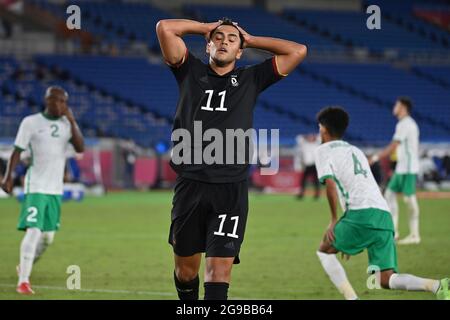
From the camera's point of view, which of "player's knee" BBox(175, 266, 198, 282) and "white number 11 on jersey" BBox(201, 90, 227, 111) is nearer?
"white number 11 on jersey" BBox(201, 90, 227, 111)

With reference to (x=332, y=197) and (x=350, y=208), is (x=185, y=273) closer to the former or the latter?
(x=332, y=197)

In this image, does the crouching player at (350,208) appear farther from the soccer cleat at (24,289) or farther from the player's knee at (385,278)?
A: the soccer cleat at (24,289)

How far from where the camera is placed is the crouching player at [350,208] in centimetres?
955

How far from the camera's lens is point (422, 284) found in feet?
29.4

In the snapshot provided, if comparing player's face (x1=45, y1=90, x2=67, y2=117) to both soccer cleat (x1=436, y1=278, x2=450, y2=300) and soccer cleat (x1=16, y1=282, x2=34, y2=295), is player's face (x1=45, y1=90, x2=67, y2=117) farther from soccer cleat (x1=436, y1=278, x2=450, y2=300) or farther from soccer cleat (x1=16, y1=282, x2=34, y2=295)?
soccer cleat (x1=436, y1=278, x2=450, y2=300)

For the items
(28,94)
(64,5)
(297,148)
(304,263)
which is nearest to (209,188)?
(304,263)

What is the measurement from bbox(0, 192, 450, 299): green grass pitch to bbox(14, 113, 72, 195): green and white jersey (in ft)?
3.84

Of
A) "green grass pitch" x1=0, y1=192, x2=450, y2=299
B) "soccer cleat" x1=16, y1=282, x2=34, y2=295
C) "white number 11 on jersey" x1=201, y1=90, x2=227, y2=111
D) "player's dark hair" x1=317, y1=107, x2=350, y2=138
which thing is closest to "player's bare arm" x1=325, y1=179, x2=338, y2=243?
"player's dark hair" x1=317, y1=107, x2=350, y2=138

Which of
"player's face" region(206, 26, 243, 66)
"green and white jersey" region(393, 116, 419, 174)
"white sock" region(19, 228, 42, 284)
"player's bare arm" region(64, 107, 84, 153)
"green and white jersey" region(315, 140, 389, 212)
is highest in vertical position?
"green and white jersey" region(393, 116, 419, 174)

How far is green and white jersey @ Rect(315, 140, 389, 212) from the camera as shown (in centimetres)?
977

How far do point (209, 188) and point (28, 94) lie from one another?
98.7 ft

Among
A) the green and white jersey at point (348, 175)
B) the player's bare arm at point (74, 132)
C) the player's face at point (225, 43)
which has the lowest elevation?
the green and white jersey at point (348, 175)

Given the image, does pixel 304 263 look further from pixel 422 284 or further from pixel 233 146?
pixel 233 146

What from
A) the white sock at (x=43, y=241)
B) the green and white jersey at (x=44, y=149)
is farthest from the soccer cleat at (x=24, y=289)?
the green and white jersey at (x=44, y=149)
